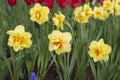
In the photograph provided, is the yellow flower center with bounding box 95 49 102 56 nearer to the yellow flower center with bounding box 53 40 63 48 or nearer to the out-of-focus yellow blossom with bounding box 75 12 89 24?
the yellow flower center with bounding box 53 40 63 48

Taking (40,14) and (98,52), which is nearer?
(98,52)

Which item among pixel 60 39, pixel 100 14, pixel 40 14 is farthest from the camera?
pixel 100 14

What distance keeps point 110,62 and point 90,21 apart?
0.53 m

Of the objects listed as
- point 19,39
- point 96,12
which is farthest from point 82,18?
point 19,39

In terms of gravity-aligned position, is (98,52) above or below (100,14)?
below

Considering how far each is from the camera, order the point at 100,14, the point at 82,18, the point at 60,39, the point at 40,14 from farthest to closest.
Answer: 1. the point at 100,14
2. the point at 82,18
3. the point at 40,14
4. the point at 60,39

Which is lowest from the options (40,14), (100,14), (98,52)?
(98,52)

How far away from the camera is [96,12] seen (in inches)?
110

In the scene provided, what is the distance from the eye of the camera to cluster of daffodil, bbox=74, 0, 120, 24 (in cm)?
258

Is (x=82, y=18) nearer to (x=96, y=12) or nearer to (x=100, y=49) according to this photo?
(x=96, y=12)

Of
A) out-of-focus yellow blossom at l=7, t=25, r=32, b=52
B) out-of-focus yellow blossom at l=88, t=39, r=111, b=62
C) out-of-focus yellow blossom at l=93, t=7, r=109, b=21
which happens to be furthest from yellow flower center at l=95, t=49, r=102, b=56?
out-of-focus yellow blossom at l=93, t=7, r=109, b=21

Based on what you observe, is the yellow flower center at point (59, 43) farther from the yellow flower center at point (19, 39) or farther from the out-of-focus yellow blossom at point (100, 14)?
the out-of-focus yellow blossom at point (100, 14)

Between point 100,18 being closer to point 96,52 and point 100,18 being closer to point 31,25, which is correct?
point 31,25

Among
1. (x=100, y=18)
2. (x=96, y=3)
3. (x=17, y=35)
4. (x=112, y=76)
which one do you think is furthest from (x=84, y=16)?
(x=96, y=3)
